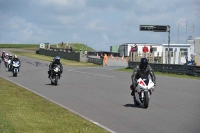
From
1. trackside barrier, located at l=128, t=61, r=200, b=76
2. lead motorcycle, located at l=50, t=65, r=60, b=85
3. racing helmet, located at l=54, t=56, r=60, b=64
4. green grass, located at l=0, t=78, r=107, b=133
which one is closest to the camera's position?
green grass, located at l=0, t=78, r=107, b=133

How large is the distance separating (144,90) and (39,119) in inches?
161

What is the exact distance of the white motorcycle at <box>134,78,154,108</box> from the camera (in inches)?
547

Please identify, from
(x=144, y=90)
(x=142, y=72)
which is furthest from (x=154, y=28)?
(x=144, y=90)

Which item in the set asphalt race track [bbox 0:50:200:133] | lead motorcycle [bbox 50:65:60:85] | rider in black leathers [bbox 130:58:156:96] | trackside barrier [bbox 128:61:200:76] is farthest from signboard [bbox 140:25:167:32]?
rider in black leathers [bbox 130:58:156:96]

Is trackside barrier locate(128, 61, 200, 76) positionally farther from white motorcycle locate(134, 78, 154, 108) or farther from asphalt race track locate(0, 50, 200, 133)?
white motorcycle locate(134, 78, 154, 108)

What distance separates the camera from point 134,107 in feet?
47.3

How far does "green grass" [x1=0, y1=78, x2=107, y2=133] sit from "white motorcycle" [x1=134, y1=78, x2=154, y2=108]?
2431mm

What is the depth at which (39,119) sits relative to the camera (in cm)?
1100

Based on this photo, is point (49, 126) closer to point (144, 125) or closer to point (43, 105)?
A: point (144, 125)

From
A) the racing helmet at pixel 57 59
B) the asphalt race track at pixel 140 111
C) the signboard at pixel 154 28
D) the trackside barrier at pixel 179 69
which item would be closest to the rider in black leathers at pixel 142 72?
the asphalt race track at pixel 140 111

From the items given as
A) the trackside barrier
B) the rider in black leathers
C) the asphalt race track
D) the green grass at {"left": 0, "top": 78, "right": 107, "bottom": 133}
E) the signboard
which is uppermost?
the signboard

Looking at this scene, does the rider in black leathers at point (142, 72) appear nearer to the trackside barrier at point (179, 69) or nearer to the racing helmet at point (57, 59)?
the racing helmet at point (57, 59)

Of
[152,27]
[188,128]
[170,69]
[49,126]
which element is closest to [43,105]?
[49,126]

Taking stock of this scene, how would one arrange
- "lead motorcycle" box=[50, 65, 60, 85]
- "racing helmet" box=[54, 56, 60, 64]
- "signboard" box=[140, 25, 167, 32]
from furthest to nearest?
"signboard" box=[140, 25, 167, 32], "racing helmet" box=[54, 56, 60, 64], "lead motorcycle" box=[50, 65, 60, 85]
